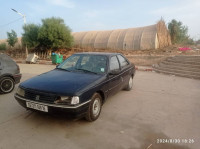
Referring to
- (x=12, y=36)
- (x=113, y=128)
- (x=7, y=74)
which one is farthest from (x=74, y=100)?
(x=12, y=36)

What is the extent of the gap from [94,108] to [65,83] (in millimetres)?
855

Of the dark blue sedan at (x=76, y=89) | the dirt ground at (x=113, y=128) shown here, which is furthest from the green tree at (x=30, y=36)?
the dark blue sedan at (x=76, y=89)

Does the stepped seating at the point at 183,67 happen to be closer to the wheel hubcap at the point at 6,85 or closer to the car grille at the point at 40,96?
the car grille at the point at 40,96

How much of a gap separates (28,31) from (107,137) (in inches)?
754

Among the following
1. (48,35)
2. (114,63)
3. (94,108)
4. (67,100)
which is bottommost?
(94,108)

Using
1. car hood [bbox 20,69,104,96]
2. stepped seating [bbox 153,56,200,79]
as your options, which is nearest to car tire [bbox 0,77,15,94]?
car hood [bbox 20,69,104,96]

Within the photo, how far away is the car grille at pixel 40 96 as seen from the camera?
8.60 ft

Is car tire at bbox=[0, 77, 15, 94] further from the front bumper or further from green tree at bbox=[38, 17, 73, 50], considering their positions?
green tree at bbox=[38, 17, 73, 50]

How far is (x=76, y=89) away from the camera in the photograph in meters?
2.68

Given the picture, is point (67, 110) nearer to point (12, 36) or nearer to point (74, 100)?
point (74, 100)

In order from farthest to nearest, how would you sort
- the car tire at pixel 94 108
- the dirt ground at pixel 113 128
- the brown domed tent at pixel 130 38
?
the brown domed tent at pixel 130 38 < the car tire at pixel 94 108 < the dirt ground at pixel 113 128

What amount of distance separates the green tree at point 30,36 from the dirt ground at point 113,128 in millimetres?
15541

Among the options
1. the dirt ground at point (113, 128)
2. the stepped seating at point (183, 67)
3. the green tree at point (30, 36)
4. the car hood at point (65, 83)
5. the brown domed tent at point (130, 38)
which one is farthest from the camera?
the brown domed tent at point (130, 38)

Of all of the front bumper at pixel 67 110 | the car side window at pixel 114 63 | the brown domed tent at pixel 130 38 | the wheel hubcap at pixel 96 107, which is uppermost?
the brown domed tent at pixel 130 38
